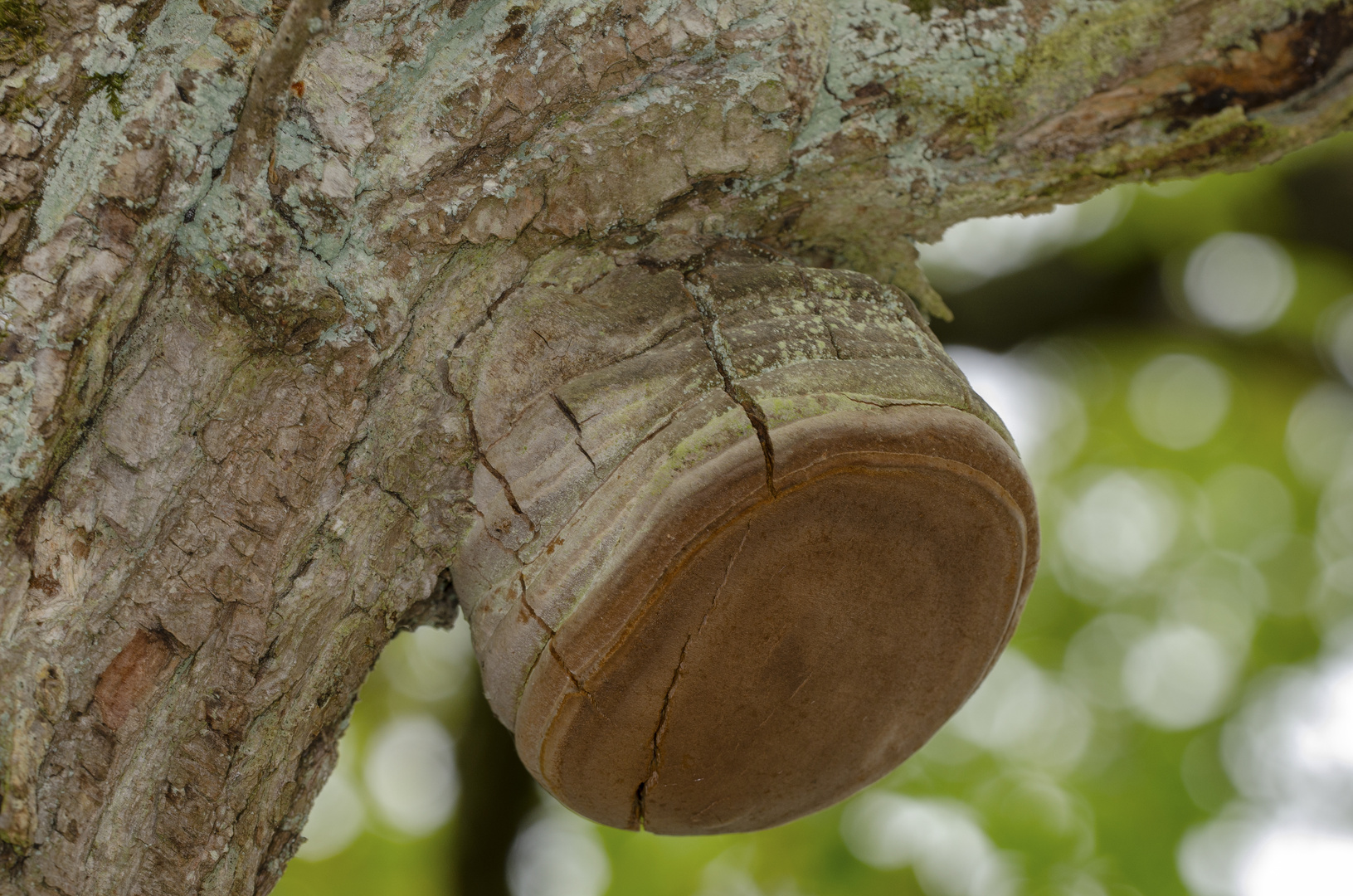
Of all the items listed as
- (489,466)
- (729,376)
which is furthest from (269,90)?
(729,376)

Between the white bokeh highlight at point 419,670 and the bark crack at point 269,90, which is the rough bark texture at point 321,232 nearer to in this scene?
the bark crack at point 269,90

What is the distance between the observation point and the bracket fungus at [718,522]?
112 cm

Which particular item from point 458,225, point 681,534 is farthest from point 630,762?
point 458,225

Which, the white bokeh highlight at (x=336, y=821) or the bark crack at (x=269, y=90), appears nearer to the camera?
the bark crack at (x=269, y=90)

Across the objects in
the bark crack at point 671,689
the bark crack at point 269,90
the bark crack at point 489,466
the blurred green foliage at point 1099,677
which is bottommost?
the blurred green foliage at point 1099,677

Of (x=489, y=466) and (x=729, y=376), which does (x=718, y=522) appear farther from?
(x=489, y=466)

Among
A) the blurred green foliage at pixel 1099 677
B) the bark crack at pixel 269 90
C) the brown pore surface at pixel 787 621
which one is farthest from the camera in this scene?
the blurred green foliage at pixel 1099 677

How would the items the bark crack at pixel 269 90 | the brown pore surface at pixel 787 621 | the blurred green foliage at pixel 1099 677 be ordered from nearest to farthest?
the bark crack at pixel 269 90, the brown pore surface at pixel 787 621, the blurred green foliage at pixel 1099 677

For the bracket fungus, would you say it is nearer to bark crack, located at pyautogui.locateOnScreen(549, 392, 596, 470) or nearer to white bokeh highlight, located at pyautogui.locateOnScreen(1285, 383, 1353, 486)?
bark crack, located at pyautogui.locateOnScreen(549, 392, 596, 470)

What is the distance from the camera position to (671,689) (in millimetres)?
1199

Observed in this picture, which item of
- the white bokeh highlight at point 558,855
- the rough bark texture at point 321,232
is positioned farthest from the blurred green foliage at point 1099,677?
the rough bark texture at point 321,232

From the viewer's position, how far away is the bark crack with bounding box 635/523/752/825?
3.69 ft

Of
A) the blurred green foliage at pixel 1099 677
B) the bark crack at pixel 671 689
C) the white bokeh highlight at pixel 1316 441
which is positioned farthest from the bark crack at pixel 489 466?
the white bokeh highlight at pixel 1316 441

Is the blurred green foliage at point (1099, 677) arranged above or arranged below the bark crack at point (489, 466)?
below
